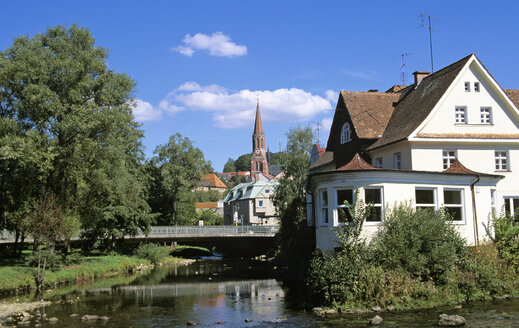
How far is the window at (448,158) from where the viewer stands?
2853cm

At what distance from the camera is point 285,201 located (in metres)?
49.4

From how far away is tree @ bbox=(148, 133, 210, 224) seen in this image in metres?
64.2

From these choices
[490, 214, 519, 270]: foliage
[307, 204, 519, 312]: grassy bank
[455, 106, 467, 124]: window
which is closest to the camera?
[307, 204, 519, 312]: grassy bank

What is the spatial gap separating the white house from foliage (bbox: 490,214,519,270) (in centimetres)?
58

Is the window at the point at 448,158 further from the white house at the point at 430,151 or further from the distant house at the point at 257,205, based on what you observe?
the distant house at the point at 257,205

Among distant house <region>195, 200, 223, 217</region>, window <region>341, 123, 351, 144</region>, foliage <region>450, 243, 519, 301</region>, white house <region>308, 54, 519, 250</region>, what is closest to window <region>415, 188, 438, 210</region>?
white house <region>308, 54, 519, 250</region>

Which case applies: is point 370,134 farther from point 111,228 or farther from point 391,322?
point 111,228

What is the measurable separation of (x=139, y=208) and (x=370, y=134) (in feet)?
89.6

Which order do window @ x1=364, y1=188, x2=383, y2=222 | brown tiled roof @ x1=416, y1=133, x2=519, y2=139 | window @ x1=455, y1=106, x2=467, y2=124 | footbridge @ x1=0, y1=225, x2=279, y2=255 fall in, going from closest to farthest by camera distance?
1. window @ x1=364, y1=188, x2=383, y2=222
2. brown tiled roof @ x1=416, y1=133, x2=519, y2=139
3. window @ x1=455, y1=106, x2=467, y2=124
4. footbridge @ x1=0, y1=225, x2=279, y2=255

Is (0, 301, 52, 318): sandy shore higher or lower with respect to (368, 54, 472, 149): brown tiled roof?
lower

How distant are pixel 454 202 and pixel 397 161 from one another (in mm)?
6311

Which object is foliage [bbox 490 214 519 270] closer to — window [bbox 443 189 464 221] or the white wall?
the white wall

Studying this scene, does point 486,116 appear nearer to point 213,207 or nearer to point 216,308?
point 216,308

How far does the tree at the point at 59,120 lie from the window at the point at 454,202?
2039cm
